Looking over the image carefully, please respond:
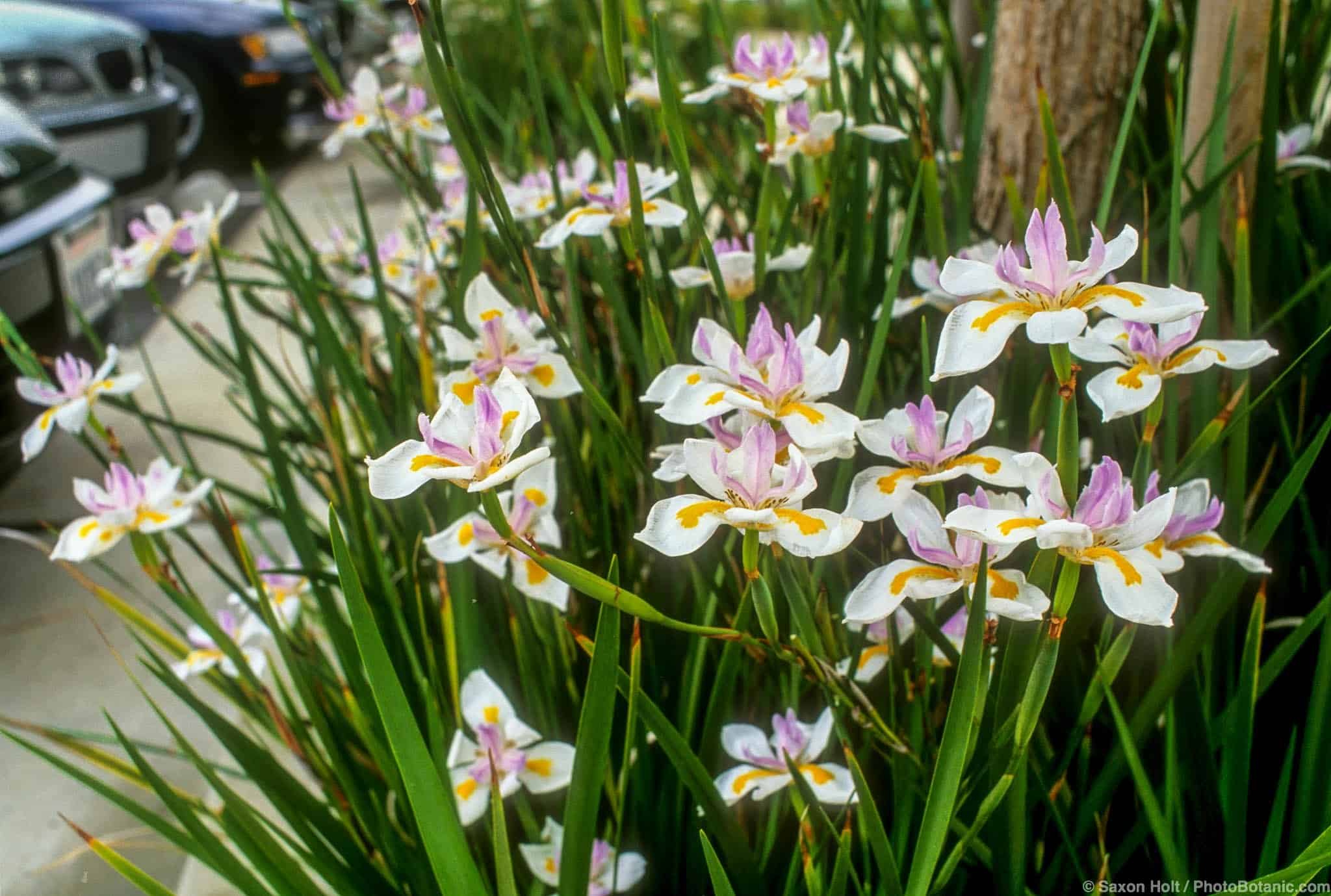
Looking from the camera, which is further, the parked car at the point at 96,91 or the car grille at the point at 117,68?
the car grille at the point at 117,68

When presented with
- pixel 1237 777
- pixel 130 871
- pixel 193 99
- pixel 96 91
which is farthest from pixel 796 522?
pixel 193 99

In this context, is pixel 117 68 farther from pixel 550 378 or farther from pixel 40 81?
pixel 550 378

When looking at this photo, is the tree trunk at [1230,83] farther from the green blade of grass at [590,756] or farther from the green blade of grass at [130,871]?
the green blade of grass at [130,871]

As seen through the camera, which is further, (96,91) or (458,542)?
(96,91)

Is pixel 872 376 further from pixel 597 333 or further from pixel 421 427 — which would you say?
pixel 597 333

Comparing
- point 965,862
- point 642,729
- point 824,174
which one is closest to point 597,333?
point 824,174

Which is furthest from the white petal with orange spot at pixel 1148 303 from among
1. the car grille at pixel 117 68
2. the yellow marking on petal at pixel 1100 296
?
the car grille at pixel 117 68

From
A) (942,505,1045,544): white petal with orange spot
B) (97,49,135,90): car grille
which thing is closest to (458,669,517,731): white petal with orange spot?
(942,505,1045,544): white petal with orange spot
